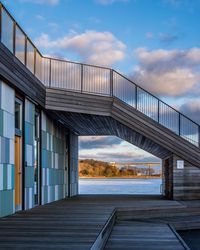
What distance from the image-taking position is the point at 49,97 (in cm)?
1529

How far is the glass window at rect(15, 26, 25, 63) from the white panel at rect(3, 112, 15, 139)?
5.87 feet

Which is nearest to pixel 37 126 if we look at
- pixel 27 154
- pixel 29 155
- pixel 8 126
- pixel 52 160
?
pixel 29 155

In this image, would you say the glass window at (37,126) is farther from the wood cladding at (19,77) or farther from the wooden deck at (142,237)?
the wooden deck at (142,237)

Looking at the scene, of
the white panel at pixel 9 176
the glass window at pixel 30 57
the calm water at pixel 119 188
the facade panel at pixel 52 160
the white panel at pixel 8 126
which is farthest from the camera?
the calm water at pixel 119 188

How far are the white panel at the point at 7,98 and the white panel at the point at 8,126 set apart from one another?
0.47ft

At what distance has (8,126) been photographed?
36.8 ft

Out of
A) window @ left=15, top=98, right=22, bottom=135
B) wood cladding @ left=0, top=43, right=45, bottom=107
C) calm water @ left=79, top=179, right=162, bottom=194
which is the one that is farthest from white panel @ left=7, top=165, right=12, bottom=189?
calm water @ left=79, top=179, right=162, bottom=194

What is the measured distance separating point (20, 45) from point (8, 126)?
2.54 metres

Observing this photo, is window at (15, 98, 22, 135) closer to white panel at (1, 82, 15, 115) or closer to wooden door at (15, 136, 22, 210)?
wooden door at (15, 136, 22, 210)

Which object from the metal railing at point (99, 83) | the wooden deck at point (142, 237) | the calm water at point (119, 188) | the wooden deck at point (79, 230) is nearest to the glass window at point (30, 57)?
the metal railing at point (99, 83)

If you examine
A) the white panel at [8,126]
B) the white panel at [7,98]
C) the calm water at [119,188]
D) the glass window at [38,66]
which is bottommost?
the calm water at [119,188]

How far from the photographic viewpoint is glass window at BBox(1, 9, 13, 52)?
10831mm

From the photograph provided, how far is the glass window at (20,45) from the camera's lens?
480 inches

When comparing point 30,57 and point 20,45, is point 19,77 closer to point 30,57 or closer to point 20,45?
point 20,45
